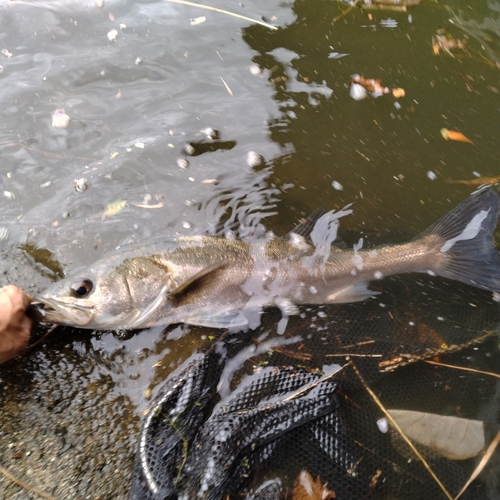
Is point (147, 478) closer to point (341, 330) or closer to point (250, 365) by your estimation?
point (250, 365)

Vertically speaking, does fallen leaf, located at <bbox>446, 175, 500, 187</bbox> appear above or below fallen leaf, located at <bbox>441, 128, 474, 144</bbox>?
below

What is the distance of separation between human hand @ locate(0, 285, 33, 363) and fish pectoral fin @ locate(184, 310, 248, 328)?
1.14 metres

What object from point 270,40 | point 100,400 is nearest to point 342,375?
point 100,400

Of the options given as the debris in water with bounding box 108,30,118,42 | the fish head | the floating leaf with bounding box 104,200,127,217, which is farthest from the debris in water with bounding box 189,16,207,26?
the fish head

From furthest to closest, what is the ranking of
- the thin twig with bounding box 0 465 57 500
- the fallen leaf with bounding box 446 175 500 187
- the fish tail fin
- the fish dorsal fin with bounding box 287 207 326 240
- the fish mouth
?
the fallen leaf with bounding box 446 175 500 187 → the fish dorsal fin with bounding box 287 207 326 240 → the fish tail fin → the fish mouth → the thin twig with bounding box 0 465 57 500

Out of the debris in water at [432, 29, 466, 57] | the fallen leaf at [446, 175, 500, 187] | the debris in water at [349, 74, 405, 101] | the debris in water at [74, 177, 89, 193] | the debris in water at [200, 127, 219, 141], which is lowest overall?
the debris in water at [74, 177, 89, 193]

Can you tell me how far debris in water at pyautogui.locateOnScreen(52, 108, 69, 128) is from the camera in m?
4.01

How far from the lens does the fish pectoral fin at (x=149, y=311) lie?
3.07m

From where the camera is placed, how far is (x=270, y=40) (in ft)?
15.6

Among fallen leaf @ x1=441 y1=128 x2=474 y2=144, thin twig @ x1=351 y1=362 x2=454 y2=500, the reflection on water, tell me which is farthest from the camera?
fallen leaf @ x1=441 y1=128 x2=474 y2=144

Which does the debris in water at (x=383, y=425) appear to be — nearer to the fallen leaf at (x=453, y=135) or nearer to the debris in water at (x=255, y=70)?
the fallen leaf at (x=453, y=135)

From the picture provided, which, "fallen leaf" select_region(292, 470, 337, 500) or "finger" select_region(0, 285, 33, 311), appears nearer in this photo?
"fallen leaf" select_region(292, 470, 337, 500)

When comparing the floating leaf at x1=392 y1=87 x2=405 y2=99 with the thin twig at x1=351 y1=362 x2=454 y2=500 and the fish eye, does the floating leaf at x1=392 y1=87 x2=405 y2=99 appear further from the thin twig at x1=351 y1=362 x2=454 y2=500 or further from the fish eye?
the fish eye

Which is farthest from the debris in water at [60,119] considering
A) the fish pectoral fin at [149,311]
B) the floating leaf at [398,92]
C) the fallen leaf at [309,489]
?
the fallen leaf at [309,489]
